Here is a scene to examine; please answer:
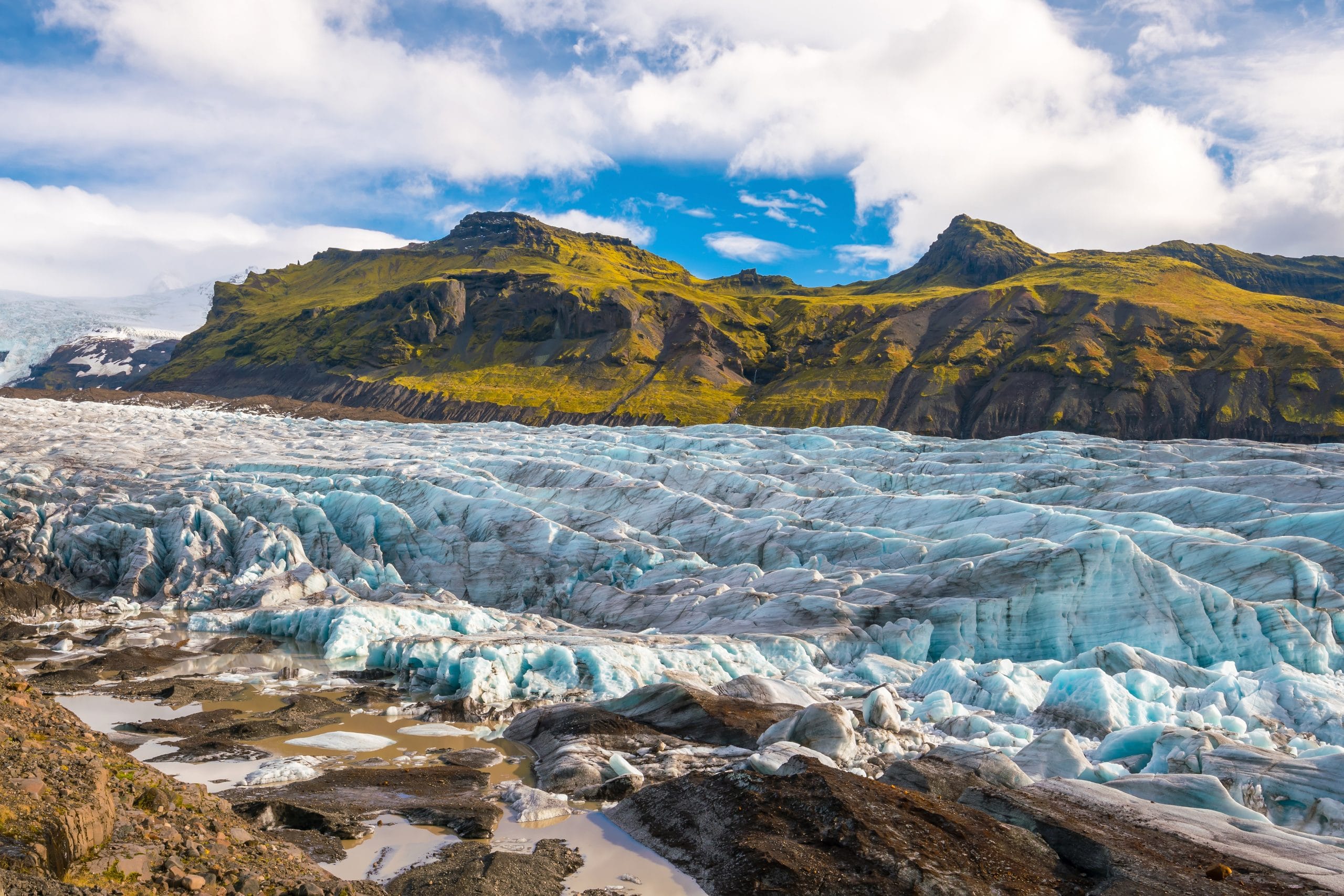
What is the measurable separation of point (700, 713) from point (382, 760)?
7.01m

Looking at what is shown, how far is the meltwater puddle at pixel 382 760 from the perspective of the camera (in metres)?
12.2

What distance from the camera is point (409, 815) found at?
46.7 ft

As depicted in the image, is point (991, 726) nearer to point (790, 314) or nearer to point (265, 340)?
point (790, 314)

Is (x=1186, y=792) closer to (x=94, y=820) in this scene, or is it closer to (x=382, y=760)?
(x=382, y=760)

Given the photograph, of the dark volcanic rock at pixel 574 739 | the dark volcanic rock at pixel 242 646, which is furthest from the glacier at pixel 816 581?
the dark volcanic rock at pixel 574 739

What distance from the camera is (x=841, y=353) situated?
14150cm

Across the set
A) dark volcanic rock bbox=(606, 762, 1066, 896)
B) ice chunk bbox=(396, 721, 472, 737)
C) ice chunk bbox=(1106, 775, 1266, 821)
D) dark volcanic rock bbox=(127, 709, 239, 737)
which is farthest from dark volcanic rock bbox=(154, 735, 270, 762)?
ice chunk bbox=(1106, 775, 1266, 821)

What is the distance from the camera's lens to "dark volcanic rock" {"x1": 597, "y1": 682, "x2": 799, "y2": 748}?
18.5m

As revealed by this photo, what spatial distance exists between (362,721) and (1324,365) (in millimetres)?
125308

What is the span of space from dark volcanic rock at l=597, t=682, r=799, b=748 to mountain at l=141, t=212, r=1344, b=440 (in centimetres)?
10173

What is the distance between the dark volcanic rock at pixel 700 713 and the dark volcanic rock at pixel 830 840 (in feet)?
14.4

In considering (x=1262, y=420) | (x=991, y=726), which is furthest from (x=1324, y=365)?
(x=991, y=726)

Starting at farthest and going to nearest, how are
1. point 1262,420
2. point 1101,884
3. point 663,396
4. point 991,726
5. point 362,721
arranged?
1. point 663,396
2. point 1262,420
3. point 362,721
4. point 991,726
5. point 1101,884

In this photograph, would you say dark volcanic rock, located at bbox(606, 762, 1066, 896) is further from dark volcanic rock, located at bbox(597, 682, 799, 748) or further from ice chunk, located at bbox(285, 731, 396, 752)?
ice chunk, located at bbox(285, 731, 396, 752)
